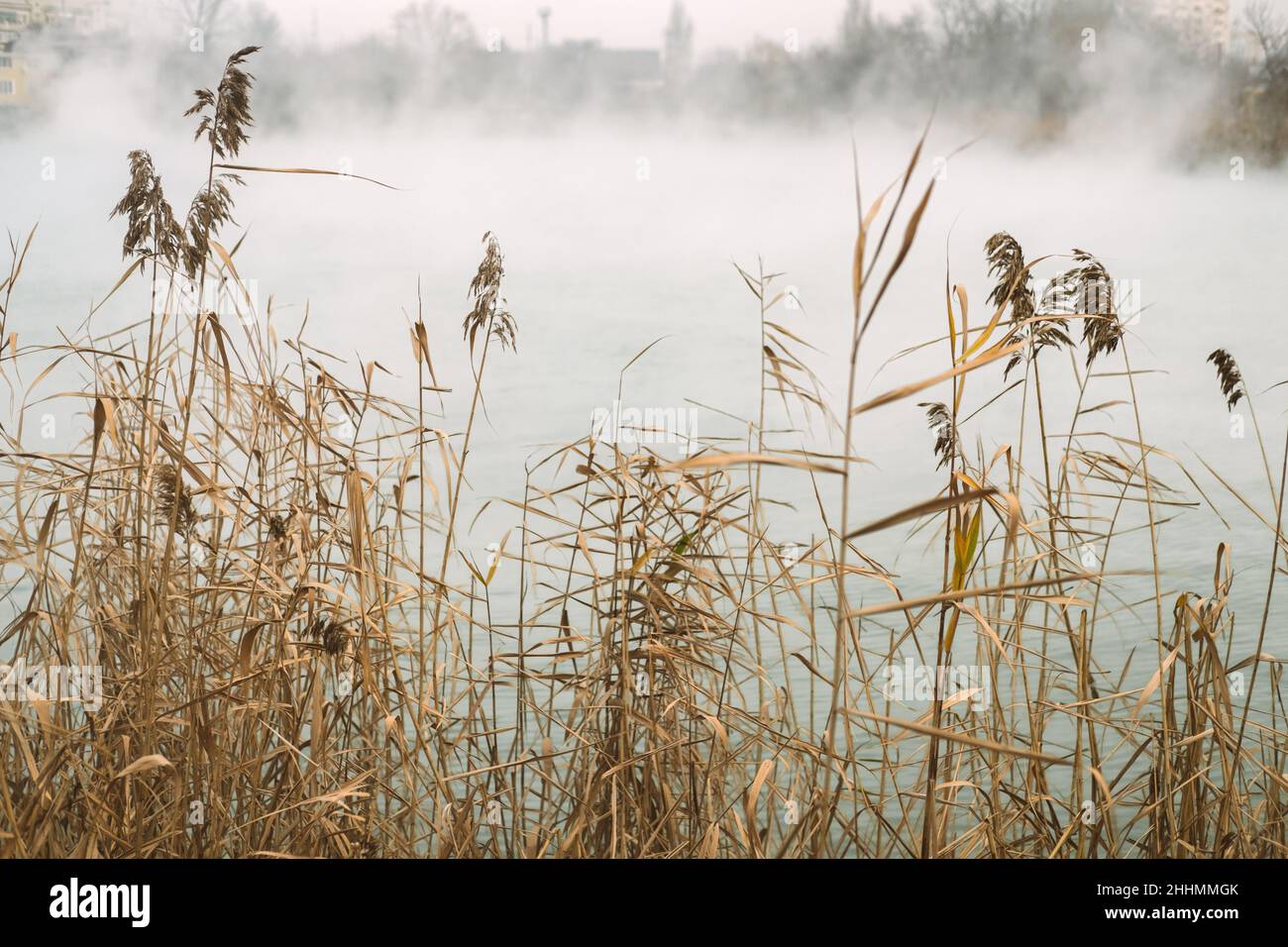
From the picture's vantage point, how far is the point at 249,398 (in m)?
1.52

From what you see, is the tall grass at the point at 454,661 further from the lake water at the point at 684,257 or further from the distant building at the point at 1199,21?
the distant building at the point at 1199,21

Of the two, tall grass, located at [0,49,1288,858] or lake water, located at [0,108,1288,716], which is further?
lake water, located at [0,108,1288,716]

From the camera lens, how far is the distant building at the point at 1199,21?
2.84m

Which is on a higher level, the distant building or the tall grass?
the distant building

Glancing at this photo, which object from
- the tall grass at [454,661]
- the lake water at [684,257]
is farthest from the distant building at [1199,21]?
the tall grass at [454,661]

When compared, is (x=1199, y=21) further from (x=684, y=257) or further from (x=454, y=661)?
(x=454, y=661)

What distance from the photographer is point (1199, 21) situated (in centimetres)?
285

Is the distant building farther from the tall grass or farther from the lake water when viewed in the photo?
the tall grass

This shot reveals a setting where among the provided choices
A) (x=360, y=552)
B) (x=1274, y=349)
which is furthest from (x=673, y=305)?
(x=360, y=552)

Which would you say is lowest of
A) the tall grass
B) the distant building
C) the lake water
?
the tall grass

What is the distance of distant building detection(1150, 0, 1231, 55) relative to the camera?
2.84 meters

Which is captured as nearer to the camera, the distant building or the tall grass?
the tall grass

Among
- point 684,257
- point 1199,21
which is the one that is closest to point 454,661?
point 684,257

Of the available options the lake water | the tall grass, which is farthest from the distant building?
the tall grass
